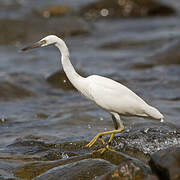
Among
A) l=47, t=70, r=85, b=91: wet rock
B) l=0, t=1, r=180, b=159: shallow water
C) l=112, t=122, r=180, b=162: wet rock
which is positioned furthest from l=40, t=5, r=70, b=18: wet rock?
l=112, t=122, r=180, b=162: wet rock

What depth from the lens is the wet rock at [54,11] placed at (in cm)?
1928

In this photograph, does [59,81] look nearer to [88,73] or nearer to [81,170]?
[88,73]

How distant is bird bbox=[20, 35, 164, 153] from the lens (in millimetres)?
6487

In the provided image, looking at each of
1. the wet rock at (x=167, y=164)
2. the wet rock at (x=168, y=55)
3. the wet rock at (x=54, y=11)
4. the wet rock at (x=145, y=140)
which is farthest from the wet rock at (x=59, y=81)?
the wet rock at (x=54, y=11)

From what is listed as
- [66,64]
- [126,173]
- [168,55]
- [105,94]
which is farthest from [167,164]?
[168,55]

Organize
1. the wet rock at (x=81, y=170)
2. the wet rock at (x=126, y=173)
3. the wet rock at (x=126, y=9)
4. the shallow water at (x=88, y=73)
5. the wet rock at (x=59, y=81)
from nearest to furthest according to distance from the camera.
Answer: the wet rock at (x=126, y=173)
the wet rock at (x=81, y=170)
the shallow water at (x=88, y=73)
the wet rock at (x=59, y=81)
the wet rock at (x=126, y=9)

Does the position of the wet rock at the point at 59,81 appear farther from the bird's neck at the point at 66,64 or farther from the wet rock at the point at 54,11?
the wet rock at the point at 54,11

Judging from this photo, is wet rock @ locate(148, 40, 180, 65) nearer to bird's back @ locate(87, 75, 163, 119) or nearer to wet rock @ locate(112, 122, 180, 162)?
wet rock @ locate(112, 122, 180, 162)

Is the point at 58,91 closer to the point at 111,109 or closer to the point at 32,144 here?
the point at 32,144

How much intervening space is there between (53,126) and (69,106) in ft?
5.30

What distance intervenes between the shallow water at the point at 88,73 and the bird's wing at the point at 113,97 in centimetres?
139

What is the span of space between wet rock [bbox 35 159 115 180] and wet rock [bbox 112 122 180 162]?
0.91 metres

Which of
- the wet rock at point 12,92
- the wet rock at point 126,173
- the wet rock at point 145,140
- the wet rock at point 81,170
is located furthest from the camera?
the wet rock at point 12,92

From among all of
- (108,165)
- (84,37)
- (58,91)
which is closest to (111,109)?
(108,165)
